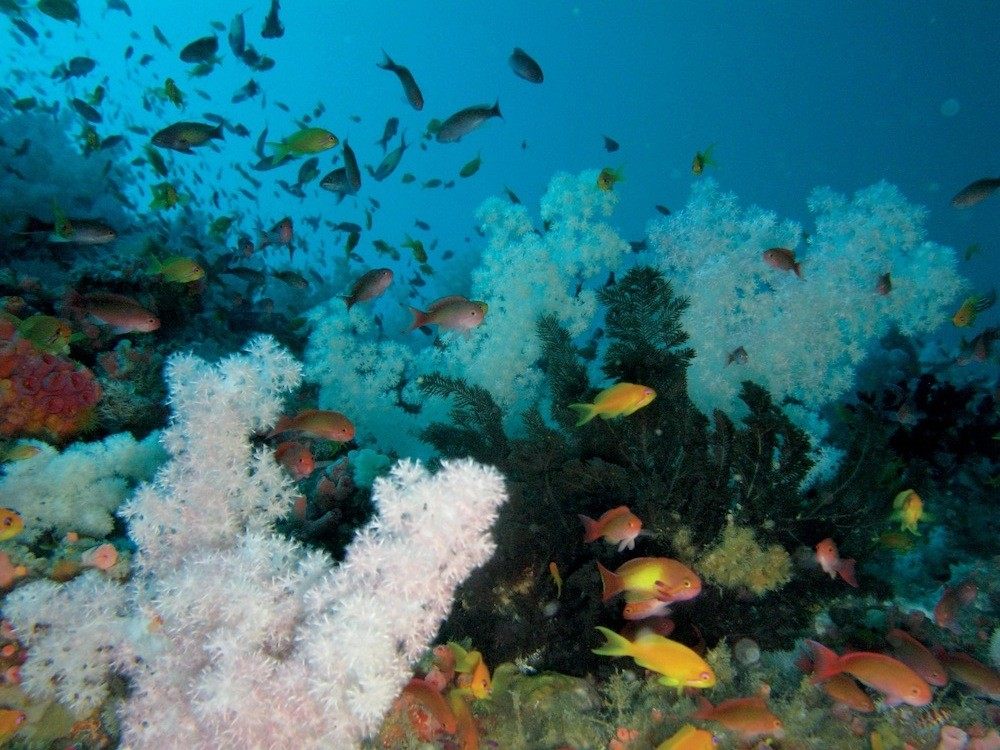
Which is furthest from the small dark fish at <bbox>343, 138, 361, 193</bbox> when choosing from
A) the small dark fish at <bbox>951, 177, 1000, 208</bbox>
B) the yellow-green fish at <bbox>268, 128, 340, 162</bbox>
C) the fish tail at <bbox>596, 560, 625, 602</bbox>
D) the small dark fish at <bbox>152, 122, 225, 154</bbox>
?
the small dark fish at <bbox>951, 177, 1000, 208</bbox>

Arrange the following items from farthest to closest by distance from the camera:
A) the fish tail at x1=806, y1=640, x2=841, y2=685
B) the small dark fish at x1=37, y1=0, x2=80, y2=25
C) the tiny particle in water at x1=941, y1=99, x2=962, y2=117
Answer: the tiny particle in water at x1=941, y1=99, x2=962, y2=117 < the small dark fish at x1=37, y1=0, x2=80, y2=25 < the fish tail at x1=806, y1=640, x2=841, y2=685

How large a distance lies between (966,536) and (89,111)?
47.3 feet

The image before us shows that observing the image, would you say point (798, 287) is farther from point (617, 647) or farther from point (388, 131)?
point (388, 131)

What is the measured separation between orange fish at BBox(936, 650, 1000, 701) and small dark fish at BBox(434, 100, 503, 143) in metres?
6.51

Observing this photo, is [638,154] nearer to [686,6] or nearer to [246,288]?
[686,6]

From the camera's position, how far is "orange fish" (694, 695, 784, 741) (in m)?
2.55

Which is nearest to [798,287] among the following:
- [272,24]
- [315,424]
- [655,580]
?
[655,580]

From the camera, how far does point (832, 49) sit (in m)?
74.5

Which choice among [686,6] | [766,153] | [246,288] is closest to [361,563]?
[246,288]

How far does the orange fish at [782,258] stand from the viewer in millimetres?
5742

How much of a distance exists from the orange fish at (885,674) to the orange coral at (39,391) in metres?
6.03

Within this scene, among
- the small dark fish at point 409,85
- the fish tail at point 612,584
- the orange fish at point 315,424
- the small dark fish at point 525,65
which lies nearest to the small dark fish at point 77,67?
the small dark fish at point 409,85

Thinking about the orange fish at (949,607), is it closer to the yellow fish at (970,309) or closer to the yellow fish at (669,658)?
the yellow fish at (669,658)

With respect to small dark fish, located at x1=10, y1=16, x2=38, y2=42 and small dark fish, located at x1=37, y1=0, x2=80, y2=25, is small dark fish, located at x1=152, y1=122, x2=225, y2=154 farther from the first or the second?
small dark fish, located at x1=10, y1=16, x2=38, y2=42
